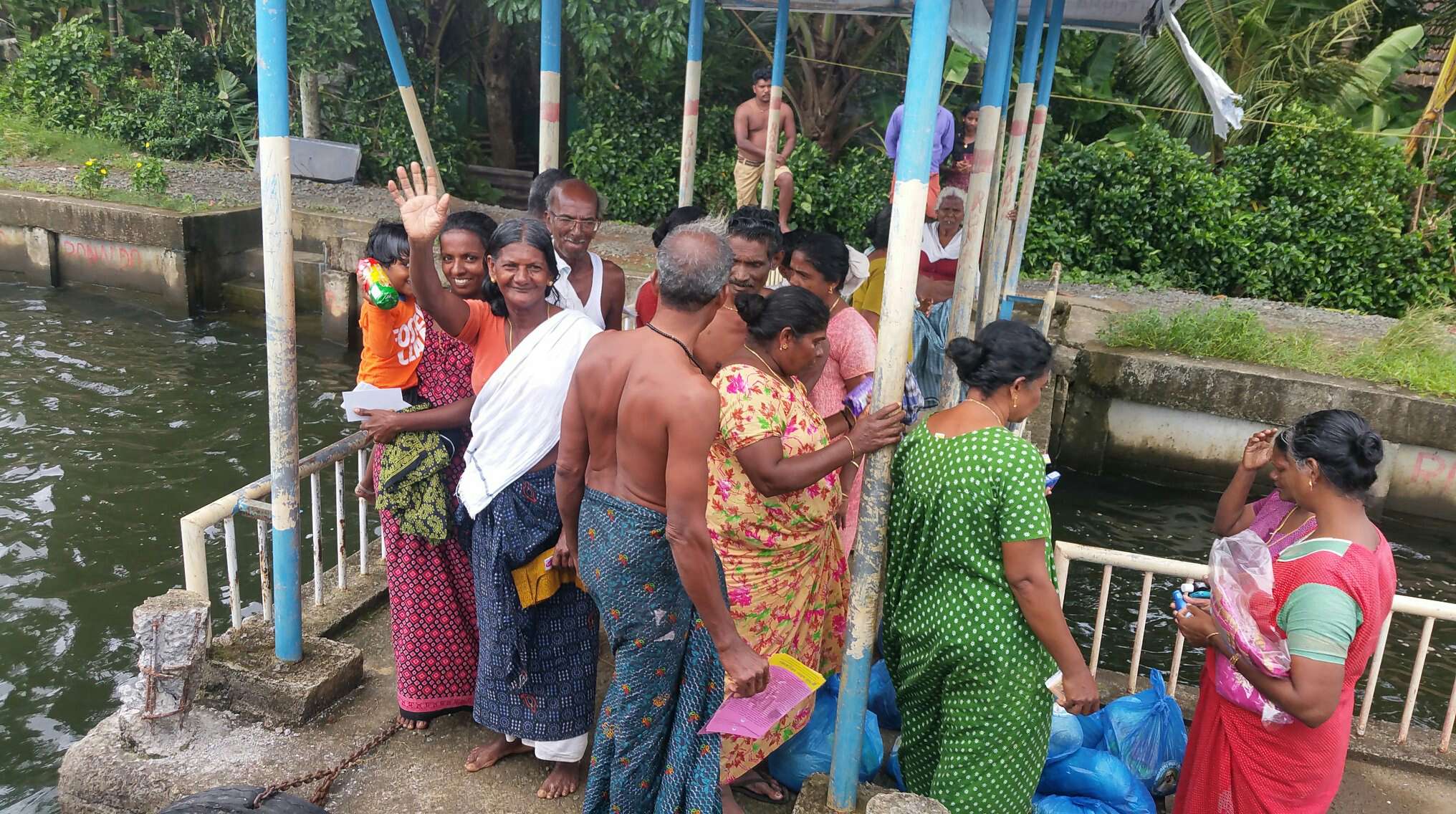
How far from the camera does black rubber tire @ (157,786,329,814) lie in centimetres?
253

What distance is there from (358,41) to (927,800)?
518 inches

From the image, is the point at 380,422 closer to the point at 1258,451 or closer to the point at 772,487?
the point at 772,487

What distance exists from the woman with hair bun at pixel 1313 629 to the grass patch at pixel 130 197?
1211cm

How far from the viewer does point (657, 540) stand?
2666 millimetres

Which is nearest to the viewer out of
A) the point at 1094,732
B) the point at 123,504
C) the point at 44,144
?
the point at 1094,732

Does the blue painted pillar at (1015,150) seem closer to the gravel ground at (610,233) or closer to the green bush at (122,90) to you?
the gravel ground at (610,233)

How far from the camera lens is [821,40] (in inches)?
505

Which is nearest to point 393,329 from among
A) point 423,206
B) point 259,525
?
point 423,206

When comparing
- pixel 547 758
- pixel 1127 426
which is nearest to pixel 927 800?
pixel 547 758

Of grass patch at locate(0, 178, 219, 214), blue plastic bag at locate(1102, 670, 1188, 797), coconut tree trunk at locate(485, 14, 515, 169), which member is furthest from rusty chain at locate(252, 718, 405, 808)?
coconut tree trunk at locate(485, 14, 515, 169)

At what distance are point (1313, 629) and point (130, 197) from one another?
13.4 metres

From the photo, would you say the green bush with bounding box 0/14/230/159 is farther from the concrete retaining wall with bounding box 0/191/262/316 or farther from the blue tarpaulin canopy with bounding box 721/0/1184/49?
the blue tarpaulin canopy with bounding box 721/0/1184/49

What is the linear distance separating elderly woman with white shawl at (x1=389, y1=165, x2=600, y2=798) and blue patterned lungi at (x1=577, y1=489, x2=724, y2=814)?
0.32m

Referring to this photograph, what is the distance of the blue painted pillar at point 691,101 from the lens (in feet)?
20.1
